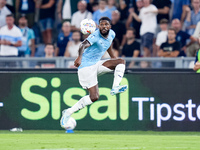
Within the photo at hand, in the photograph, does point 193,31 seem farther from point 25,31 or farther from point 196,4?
point 25,31

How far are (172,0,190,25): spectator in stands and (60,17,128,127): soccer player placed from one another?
5443mm

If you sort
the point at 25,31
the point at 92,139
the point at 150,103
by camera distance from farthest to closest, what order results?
the point at 25,31 → the point at 150,103 → the point at 92,139

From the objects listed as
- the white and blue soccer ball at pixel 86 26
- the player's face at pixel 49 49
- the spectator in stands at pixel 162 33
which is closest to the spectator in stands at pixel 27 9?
the player's face at pixel 49 49

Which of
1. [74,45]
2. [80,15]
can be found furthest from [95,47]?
[80,15]

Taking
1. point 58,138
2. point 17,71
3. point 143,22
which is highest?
point 143,22

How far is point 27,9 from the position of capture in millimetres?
18188

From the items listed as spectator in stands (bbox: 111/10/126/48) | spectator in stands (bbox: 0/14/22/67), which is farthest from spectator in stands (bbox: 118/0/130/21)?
spectator in stands (bbox: 0/14/22/67)

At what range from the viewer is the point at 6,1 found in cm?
1811

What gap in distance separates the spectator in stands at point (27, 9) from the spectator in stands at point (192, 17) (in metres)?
5.01

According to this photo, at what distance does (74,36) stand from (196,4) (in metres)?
3.71

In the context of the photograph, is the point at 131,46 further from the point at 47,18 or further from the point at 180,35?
the point at 47,18

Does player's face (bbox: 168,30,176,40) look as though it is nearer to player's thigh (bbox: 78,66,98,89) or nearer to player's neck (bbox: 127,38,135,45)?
player's neck (bbox: 127,38,135,45)

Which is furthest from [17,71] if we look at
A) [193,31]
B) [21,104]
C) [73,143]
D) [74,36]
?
[193,31]

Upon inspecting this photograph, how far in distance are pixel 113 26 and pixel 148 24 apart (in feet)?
3.50
